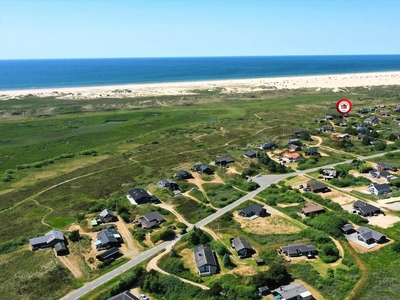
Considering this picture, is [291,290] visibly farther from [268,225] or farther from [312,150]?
[312,150]

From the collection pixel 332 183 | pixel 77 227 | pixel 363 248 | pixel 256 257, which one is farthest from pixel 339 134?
pixel 77 227

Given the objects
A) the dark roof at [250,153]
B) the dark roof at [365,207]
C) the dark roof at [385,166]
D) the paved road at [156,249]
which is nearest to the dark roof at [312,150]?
the dark roof at [250,153]

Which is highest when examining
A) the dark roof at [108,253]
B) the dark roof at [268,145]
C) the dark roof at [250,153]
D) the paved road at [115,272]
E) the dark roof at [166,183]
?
the dark roof at [268,145]

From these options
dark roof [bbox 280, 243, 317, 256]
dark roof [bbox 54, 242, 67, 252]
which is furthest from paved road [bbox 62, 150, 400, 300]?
Answer: dark roof [bbox 280, 243, 317, 256]

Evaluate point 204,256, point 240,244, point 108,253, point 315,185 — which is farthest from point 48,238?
point 315,185

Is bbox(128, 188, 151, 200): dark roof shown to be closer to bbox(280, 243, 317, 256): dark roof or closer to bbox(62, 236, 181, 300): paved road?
bbox(62, 236, 181, 300): paved road

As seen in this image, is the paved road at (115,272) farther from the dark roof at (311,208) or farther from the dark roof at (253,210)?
the dark roof at (311,208)
